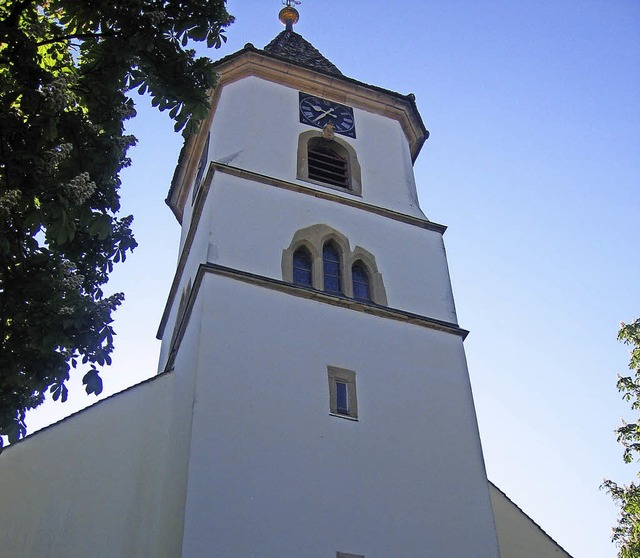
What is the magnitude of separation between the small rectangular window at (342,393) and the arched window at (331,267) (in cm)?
150

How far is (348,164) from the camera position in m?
13.8

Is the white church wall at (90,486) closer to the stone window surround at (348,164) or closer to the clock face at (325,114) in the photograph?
the stone window surround at (348,164)

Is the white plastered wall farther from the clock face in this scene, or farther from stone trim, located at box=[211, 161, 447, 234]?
stone trim, located at box=[211, 161, 447, 234]

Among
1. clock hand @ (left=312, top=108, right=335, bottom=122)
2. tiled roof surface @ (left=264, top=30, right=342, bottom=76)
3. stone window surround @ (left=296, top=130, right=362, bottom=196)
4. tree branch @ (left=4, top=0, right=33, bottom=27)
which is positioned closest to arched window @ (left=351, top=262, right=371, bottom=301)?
stone window surround @ (left=296, top=130, right=362, bottom=196)

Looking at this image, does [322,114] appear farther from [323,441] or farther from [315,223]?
[323,441]

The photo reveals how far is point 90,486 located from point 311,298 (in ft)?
11.6

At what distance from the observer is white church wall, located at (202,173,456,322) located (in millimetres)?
11117

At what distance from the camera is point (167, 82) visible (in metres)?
6.40

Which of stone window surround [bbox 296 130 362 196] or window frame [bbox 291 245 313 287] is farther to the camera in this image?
stone window surround [bbox 296 130 362 196]

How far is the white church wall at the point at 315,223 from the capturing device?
A: 36.5ft

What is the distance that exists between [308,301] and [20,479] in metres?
4.00

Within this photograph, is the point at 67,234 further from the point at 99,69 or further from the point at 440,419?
the point at 440,419

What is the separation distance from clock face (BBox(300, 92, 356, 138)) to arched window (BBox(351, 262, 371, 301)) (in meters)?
3.27

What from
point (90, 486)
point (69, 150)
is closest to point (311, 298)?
point (90, 486)
